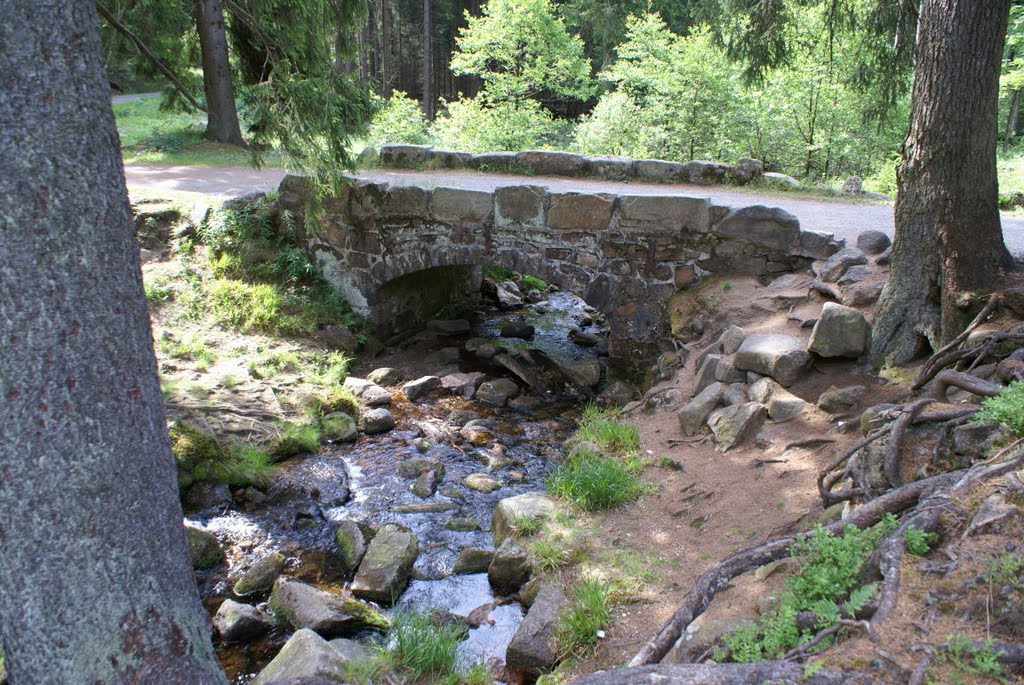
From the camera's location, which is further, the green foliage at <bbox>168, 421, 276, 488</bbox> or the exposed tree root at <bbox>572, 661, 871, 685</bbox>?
the green foliage at <bbox>168, 421, 276, 488</bbox>

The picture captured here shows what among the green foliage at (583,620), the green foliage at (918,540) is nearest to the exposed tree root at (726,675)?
the green foliage at (918,540)

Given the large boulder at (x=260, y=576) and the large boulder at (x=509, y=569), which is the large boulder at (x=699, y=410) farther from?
the large boulder at (x=260, y=576)

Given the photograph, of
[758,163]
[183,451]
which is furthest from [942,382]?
[758,163]

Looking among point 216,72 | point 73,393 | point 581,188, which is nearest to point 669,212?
point 581,188

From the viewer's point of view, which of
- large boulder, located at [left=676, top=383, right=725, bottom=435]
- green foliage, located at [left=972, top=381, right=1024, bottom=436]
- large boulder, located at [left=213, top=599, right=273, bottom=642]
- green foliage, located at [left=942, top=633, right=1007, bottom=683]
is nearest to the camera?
green foliage, located at [left=942, top=633, right=1007, bottom=683]

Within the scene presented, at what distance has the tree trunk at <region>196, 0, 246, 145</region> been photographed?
13453 millimetres

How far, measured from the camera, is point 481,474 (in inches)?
251

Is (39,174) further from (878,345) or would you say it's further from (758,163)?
(758,163)

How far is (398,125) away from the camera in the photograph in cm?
1560

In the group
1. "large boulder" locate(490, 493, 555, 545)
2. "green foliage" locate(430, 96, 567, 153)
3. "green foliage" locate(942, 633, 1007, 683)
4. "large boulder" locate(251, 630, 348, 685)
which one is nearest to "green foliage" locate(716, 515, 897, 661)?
"green foliage" locate(942, 633, 1007, 683)

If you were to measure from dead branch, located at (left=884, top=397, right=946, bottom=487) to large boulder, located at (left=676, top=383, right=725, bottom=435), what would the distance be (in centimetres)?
229

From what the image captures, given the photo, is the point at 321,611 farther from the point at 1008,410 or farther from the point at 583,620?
the point at 1008,410

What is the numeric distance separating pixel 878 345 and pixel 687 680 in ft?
12.6

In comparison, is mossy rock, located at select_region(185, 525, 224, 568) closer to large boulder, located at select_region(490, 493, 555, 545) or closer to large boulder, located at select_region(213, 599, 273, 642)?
large boulder, located at select_region(213, 599, 273, 642)
